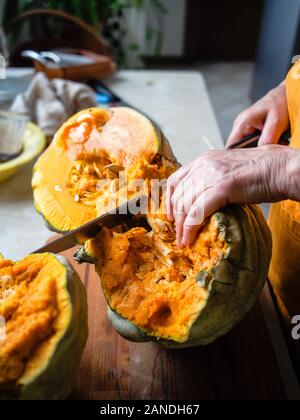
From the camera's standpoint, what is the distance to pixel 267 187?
604 millimetres

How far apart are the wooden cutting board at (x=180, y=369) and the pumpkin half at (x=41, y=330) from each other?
3.5 inches

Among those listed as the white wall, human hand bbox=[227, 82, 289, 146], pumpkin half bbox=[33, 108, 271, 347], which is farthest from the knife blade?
the white wall

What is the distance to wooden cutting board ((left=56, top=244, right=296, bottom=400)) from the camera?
0.66 m

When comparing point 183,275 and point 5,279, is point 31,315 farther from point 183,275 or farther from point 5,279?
point 183,275

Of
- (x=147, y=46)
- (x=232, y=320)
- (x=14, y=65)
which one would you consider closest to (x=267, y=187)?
(x=232, y=320)

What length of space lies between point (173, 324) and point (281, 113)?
55 cm

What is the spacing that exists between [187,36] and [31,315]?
3791mm

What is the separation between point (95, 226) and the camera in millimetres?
703

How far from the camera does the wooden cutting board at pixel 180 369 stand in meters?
0.66

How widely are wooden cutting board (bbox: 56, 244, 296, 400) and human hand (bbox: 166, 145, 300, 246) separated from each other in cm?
21

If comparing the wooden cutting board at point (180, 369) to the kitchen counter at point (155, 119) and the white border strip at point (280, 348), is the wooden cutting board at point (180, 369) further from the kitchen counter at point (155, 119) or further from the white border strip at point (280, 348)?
the kitchen counter at point (155, 119)

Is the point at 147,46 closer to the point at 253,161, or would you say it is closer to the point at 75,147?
the point at 75,147

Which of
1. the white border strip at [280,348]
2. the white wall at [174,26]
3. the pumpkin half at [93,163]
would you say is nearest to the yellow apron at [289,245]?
the white border strip at [280,348]

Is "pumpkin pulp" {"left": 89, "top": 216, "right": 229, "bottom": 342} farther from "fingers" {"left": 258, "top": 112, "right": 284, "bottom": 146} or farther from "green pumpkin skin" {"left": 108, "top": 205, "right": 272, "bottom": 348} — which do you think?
"fingers" {"left": 258, "top": 112, "right": 284, "bottom": 146}
